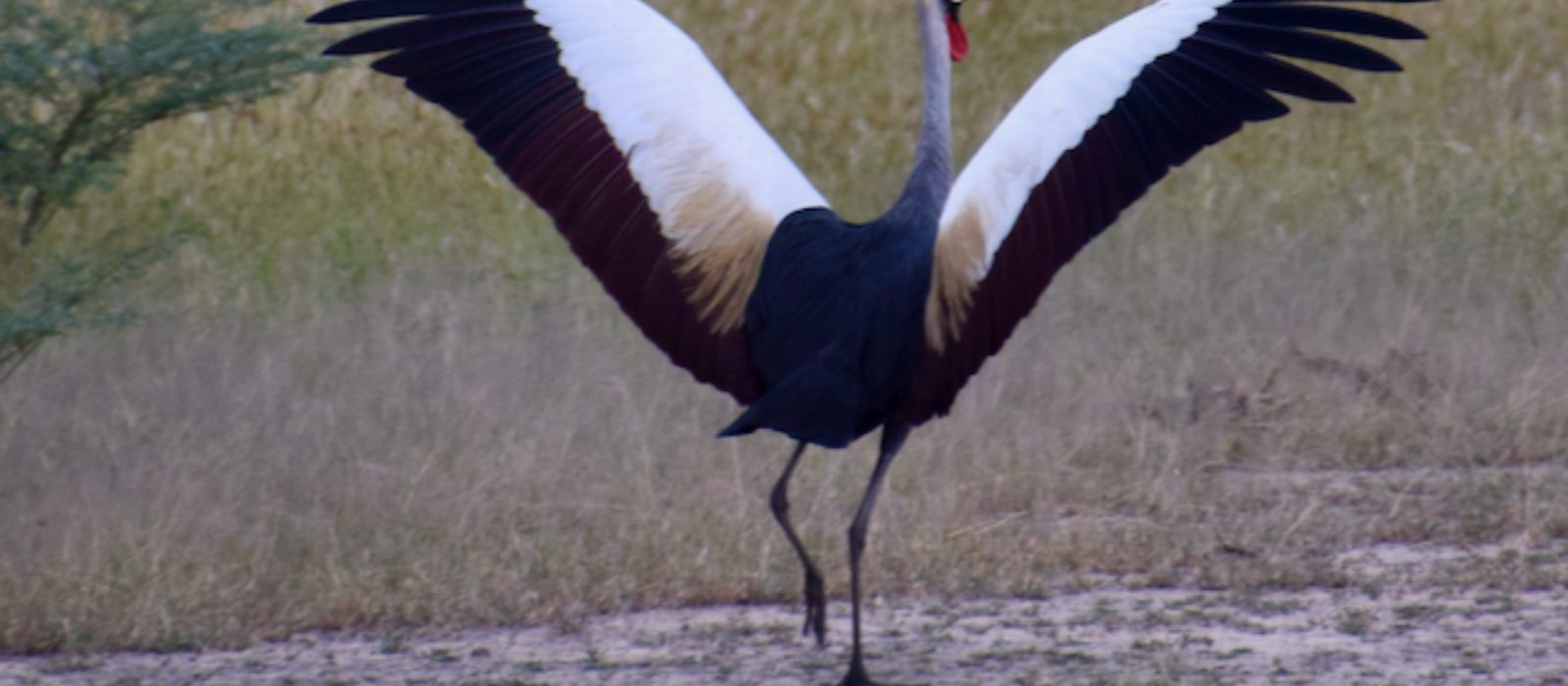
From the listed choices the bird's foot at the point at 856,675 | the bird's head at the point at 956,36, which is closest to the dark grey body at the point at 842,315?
the bird's foot at the point at 856,675

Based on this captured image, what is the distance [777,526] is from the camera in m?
5.50

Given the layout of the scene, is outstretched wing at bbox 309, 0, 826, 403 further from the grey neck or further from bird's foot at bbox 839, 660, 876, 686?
bird's foot at bbox 839, 660, 876, 686

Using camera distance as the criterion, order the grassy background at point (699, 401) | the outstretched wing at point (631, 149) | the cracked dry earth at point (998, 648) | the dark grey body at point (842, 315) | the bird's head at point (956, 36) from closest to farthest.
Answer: the dark grey body at point (842, 315)
the cracked dry earth at point (998, 648)
the outstretched wing at point (631, 149)
the bird's head at point (956, 36)
the grassy background at point (699, 401)

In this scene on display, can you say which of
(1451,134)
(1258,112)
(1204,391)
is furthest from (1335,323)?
(1258,112)

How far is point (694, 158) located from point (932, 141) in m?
0.56

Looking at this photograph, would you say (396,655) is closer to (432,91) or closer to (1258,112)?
(432,91)

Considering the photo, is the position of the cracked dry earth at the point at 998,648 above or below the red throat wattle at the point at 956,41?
below

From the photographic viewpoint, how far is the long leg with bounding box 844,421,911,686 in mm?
4324

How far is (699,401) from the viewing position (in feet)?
22.1

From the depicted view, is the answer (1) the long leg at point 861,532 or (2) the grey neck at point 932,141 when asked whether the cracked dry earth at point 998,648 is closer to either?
(1) the long leg at point 861,532

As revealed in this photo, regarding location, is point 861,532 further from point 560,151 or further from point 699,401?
point 699,401

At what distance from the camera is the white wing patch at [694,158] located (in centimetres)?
452

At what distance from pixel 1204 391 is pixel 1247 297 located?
979 mm

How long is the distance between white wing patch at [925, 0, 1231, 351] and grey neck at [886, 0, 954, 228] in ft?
0.57
